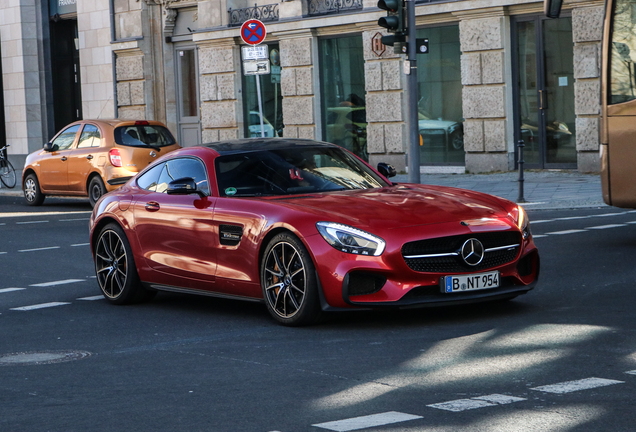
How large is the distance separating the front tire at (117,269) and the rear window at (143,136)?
10454mm

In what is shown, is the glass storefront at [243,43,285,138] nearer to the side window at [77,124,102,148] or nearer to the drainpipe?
the drainpipe

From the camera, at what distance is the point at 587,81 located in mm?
21375

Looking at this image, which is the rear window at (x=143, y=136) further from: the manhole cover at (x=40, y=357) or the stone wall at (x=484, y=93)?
the manhole cover at (x=40, y=357)

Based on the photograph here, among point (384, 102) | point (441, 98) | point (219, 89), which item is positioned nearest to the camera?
point (441, 98)

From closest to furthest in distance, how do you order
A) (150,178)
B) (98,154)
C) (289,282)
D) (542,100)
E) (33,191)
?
(289,282) < (150,178) < (98,154) < (33,191) < (542,100)

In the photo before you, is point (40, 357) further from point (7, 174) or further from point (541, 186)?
point (7, 174)

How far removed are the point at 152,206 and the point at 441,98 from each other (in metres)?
15.7

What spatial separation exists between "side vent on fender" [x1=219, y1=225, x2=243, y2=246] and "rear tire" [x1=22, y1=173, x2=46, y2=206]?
555 inches

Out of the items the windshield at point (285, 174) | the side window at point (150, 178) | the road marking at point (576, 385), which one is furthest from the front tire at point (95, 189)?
the road marking at point (576, 385)

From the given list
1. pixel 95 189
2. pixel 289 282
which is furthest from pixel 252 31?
pixel 289 282

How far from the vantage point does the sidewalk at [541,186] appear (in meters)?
17.0

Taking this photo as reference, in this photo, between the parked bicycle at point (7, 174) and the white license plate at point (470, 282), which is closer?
the white license plate at point (470, 282)

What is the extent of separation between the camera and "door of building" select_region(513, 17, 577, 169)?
72.3 feet

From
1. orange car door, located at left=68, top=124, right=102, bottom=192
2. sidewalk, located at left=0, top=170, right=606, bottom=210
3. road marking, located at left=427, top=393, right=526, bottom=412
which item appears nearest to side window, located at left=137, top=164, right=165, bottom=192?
road marking, located at left=427, top=393, right=526, bottom=412
